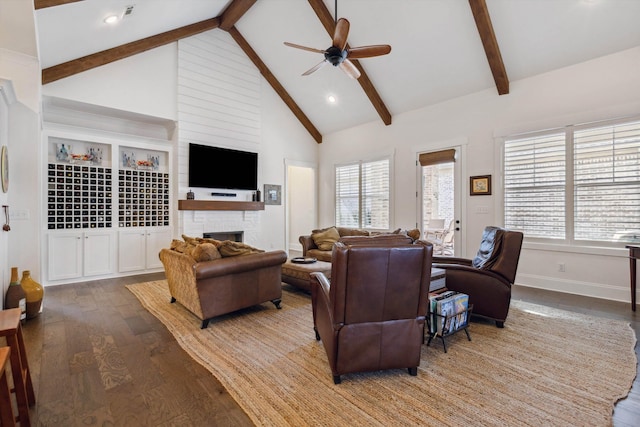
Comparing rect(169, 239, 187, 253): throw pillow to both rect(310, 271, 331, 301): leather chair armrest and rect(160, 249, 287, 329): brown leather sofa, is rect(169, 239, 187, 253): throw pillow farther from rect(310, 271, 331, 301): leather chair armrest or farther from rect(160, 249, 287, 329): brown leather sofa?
rect(310, 271, 331, 301): leather chair armrest

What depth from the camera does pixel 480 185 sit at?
16.9 ft

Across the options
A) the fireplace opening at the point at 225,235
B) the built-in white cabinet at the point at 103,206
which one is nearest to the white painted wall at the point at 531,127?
the fireplace opening at the point at 225,235

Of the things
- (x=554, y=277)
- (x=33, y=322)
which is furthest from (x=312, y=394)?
(x=554, y=277)

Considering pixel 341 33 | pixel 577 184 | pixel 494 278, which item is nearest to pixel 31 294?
pixel 341 33

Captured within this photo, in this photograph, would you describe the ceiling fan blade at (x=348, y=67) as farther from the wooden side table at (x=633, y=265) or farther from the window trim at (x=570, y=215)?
the wooden side table at (x=633, y=265)

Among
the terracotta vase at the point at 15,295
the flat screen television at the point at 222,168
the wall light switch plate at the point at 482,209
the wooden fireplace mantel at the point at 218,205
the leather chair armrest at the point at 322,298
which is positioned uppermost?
the flat screen television at the point at 222,168

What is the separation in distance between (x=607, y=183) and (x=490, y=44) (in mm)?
2454

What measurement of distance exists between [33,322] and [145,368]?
6.42 ft

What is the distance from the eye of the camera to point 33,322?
3.22 meters

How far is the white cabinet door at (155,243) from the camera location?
5.64 meters

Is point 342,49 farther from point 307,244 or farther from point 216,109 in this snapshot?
point 216,109

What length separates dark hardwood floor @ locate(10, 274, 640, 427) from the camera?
5.78ft

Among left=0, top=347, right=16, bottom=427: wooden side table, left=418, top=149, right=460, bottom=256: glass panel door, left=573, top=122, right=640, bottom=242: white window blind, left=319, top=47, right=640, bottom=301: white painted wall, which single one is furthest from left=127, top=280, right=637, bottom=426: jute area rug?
left=418, top=149, right=460, bottom=256: glass panel door

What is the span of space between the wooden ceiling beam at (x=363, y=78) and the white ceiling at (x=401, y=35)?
0.10 meters
